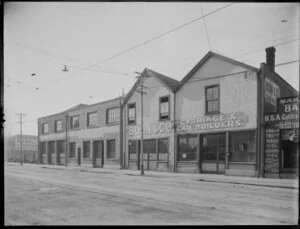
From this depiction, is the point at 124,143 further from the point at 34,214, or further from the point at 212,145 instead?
the point at 34,214

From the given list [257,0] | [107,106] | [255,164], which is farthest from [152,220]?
[107,106]

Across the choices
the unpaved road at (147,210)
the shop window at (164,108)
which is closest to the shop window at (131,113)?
the shop window at (164,108)

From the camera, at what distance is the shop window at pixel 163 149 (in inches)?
990

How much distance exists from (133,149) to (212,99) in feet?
33.8

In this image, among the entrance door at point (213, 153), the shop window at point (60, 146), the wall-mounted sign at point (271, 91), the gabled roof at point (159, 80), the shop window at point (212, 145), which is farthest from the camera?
the shop window at point (60, 146)

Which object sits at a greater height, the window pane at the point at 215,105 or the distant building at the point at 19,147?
the window pane at the point at 215,105

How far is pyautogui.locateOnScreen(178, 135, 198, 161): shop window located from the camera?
2294 centimetres

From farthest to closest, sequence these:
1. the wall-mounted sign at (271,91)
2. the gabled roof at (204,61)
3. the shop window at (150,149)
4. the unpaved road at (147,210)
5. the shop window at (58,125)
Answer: the shop window at (58,125), the shop window at (150,149), the gabled roof at (204,61), the wall-mounted sign at (271,91), the unpaved road at (147,210)

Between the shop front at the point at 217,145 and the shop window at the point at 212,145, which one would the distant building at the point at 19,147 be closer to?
the shop front at the point at 217,145

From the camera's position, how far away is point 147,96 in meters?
27.6

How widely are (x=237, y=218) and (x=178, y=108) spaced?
1802 cm

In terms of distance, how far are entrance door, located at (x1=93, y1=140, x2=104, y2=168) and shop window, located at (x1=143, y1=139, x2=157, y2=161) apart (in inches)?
307

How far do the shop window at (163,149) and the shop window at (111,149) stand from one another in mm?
7139

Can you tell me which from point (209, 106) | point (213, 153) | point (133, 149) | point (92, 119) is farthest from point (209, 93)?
point (92, 119)
